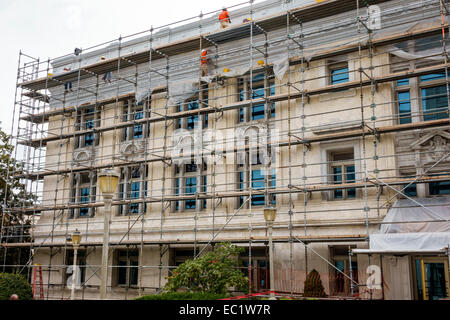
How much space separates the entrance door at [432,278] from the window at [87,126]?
16350 millimetres

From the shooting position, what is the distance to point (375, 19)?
58.3 feet

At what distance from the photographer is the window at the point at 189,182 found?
68.8 feet

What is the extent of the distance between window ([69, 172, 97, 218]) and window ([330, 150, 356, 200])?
12.0 m

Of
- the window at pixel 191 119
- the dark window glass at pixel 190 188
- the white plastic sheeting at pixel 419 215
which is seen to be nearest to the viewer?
the white plastic sheeting at pixel 419 215

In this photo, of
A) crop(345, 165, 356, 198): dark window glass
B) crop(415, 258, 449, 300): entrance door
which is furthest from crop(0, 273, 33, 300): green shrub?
crop(415, 258, 449, 300): entrance door

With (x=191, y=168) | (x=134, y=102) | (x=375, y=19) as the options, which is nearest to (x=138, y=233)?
(x=191, y=168)

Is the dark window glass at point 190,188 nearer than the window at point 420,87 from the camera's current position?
No

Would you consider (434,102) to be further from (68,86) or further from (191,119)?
(68,86)

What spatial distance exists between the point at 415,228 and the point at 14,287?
1487 cm

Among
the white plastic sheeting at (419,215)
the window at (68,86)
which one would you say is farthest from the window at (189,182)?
the window at (68,86)

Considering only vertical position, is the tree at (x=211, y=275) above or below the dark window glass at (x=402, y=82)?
below

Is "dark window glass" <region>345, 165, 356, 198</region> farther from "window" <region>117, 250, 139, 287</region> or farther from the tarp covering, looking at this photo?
"window" <region>117, 250, 139, 287</region>

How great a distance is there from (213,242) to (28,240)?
12902 mm

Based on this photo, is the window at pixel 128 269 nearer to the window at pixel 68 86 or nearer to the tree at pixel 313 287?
the tree at pixel 313 287
